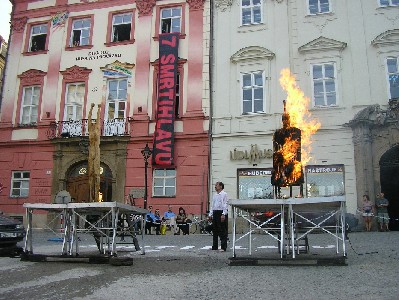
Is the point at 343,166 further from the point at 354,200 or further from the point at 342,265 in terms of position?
the point at 342,265

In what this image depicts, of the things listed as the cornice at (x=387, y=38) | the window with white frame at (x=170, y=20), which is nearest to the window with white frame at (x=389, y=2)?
the cornice at (x=387, y=38)

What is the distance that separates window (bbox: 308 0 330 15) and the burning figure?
14597 millimetres

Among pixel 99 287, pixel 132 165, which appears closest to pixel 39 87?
pixel 132 165

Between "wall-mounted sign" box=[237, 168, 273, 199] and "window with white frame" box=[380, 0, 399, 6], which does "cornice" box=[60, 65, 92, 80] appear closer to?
"wall-mounted sign" box=[237, 168, 273, 199]

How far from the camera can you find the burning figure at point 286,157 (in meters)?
8.22

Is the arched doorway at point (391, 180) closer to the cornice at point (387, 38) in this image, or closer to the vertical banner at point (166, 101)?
the cornice at point (387, 38)

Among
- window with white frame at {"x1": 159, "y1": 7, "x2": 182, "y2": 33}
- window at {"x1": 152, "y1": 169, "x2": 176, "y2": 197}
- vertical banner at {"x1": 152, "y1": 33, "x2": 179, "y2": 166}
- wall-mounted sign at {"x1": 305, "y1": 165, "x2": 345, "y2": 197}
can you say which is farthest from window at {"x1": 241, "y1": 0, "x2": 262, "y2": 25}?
window at {"x1": 152, "y1": 169, "x2": 176, "y2": 197}

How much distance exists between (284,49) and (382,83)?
4.97 m

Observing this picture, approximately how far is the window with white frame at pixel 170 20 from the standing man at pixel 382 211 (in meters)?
13.5

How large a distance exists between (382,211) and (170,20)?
14.8 metres

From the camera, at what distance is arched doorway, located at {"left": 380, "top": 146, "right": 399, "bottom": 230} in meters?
18.8

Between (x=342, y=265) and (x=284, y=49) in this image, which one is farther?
(x=284, y=49)

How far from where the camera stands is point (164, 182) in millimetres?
20812

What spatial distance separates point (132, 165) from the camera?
21.3 m
